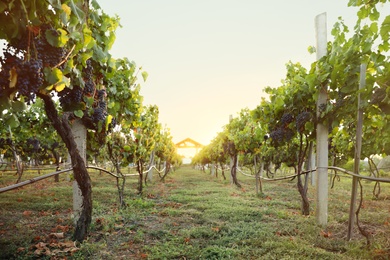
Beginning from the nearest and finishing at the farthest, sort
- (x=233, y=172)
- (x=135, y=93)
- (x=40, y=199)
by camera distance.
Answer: (x=135, y=93) < (x=40, y=199) < (x=233, y=172)

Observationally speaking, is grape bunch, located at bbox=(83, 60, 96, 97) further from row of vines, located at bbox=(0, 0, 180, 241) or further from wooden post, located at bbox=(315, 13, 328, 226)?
wooden post, located at bbox=(315, 13, 328, 226)

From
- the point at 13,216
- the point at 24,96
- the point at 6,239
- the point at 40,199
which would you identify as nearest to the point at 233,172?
the point at 40,199

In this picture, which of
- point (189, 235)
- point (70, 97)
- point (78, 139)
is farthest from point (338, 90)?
point (78, 139)

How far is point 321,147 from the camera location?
17.8 ft

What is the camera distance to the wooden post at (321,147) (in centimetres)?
538

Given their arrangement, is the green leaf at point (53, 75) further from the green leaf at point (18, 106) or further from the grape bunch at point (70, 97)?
the grape bunch at point (70, 97)

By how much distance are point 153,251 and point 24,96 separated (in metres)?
3.10

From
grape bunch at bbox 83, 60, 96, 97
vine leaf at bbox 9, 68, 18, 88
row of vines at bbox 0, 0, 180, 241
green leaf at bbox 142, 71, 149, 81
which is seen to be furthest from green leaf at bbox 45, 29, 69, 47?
green leaf at bbox 142, 71, 149, 81

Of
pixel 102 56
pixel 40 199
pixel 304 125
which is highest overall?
pixel 102 56

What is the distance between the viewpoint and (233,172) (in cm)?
1512

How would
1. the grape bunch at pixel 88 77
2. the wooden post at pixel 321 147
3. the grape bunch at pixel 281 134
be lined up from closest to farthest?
1. the grape bunch at pixel 88 77
2. the wooden post at pixel 321 147
3. the grape bunch at pixel 281 134

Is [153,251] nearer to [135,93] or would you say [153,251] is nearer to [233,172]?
[135,93]

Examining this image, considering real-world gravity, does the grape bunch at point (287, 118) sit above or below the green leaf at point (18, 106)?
above

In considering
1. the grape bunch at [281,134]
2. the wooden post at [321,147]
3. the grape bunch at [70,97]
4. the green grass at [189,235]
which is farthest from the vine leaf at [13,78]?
the grape bunch at [281,134]
